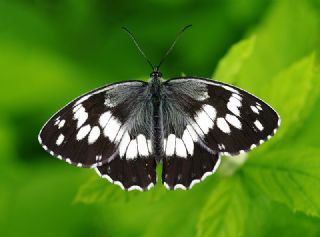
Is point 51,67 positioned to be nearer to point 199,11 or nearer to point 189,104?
point 199,11

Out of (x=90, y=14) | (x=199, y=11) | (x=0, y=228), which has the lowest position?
(x=0, y=228)

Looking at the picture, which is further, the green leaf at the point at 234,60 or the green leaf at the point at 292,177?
the green leaf at the point at 234,60

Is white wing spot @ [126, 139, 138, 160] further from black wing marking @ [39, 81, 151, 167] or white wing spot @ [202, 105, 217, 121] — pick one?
white wing spot @ [202, 105, 217, 121]

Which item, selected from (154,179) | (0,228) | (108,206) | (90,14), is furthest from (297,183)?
(90,14)

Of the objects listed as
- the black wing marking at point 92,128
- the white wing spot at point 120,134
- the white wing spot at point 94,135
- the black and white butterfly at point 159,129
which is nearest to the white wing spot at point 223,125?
the black and white butterfly at point 159,129

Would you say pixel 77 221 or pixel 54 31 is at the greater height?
pixel 54 31

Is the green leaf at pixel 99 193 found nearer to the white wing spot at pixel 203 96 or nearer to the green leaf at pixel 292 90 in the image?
the white wing spot at pixel 203 96
